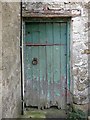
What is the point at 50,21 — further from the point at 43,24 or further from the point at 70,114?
the point at 70,114

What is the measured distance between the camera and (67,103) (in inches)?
215

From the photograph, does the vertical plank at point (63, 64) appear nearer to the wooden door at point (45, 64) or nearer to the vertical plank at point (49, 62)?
the wooden door at point (45, 64)

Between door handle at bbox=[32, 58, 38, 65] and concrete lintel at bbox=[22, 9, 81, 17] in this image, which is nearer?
concrete lintel at bbox=[22, 9, 81, 17]

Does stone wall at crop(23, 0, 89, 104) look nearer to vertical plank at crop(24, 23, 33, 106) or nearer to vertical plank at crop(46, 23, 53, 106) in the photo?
vertical plank at crop(46, 23, 53, 106)

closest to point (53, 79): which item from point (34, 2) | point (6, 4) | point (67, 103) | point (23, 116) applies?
point (67, 103)

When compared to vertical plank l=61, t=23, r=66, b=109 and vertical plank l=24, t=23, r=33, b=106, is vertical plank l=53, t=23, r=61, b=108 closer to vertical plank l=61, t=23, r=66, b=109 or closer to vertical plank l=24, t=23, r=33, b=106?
vertical plank l=61, t=23, r=66, b=109

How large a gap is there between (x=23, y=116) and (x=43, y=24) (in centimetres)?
186

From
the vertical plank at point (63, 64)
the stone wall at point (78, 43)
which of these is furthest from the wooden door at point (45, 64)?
the stone wall at point (78, 43)

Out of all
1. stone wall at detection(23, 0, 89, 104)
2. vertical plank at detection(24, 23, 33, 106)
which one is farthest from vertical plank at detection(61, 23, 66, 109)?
vertical plank at detection(24, 23, 33, 106)

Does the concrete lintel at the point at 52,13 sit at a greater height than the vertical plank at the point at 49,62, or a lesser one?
greater

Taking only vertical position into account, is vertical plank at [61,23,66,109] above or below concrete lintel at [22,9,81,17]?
below

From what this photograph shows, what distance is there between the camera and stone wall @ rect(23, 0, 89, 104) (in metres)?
5.13

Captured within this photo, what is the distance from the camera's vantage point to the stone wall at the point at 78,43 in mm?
5129

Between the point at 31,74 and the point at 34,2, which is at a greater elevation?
the point at 34,2
